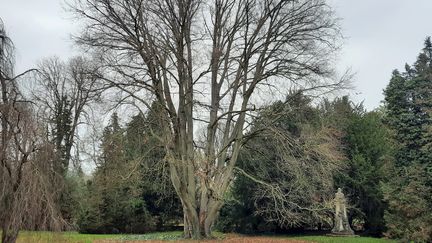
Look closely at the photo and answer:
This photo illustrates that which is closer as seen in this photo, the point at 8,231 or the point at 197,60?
the point at 8,231

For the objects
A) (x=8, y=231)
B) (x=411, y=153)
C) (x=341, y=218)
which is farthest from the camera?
(x=341, y=218)

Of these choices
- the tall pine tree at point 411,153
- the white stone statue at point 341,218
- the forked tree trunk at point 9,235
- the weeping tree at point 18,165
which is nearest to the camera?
the weeping tree at point 18,165

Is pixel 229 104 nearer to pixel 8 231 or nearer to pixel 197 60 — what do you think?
pixel 197 60

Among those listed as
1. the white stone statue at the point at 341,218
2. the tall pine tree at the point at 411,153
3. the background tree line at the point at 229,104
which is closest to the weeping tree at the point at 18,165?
the background tree line at the point at 229,104

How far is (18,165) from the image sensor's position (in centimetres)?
1007

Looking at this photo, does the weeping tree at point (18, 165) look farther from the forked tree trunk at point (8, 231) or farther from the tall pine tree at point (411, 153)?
the tall pine tree at point (411, 153)

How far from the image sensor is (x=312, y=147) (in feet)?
64.7

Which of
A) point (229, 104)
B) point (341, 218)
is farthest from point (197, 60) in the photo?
point (341, 218)

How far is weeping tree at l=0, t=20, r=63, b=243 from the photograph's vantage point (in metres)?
9.86

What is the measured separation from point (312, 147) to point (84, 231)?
20.5 m

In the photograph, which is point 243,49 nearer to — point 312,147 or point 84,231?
point 312,147

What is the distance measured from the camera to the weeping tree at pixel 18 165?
32.3ft

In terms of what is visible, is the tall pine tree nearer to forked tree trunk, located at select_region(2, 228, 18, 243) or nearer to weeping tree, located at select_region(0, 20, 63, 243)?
weeping tree, located at select_region(0, 20, 63, 243)

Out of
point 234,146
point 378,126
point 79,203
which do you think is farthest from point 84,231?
point 378,126
